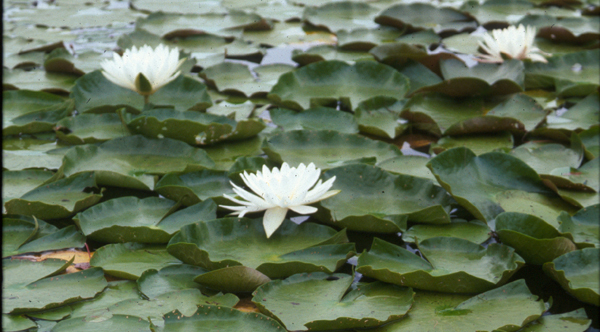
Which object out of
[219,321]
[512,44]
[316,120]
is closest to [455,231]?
[219,321]

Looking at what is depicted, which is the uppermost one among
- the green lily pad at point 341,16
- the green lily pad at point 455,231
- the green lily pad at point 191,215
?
the green lily pad at point 341,16

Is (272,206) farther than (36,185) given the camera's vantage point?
No

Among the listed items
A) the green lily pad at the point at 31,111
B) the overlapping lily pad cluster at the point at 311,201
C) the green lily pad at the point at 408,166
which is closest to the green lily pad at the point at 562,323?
the overlapping lily pad cluster at the point at 311,201

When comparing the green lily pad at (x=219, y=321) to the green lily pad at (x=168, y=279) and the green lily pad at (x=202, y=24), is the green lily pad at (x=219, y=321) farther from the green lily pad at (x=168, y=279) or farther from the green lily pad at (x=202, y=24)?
the green lily pad at (x=202, y=24)

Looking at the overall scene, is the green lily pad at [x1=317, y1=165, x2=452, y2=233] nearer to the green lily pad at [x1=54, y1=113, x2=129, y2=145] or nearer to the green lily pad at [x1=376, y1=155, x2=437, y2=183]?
the green lily pad at [x1=376, y1=155, x2=437, y2=183]

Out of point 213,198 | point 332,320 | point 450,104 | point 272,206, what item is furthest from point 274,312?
point 450,104

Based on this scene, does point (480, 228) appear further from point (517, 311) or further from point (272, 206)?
point (272, 206)
